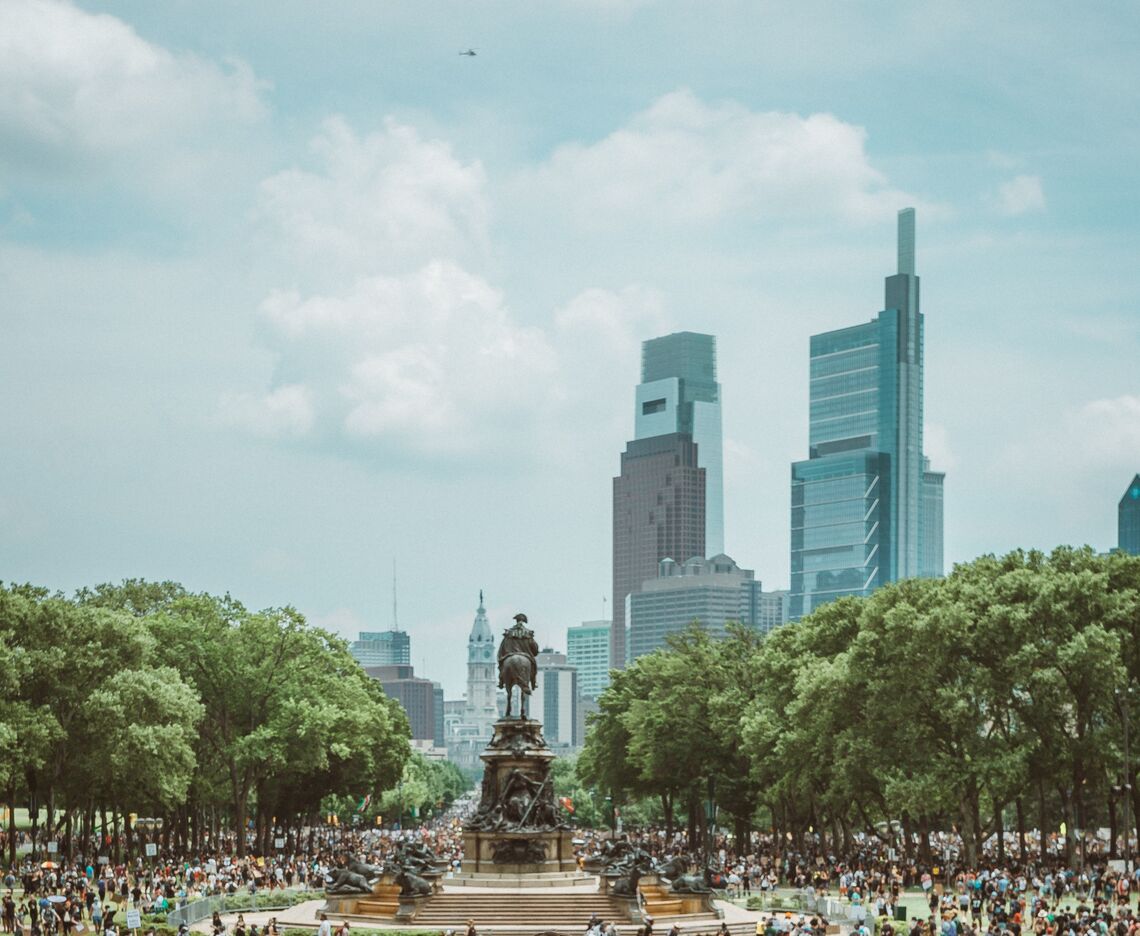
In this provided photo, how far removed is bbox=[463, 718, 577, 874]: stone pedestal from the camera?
2143 inches

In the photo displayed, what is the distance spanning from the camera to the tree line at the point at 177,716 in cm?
6606

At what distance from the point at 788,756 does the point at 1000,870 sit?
15.3 m

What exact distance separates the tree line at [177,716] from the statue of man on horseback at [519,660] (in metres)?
17.2

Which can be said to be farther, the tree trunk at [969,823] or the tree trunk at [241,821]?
the tree trunk at [241,821]

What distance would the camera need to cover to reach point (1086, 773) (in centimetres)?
6181

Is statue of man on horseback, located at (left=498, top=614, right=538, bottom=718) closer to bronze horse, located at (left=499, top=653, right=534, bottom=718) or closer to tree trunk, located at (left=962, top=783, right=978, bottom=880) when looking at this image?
bronze horse, located at (left=499, top=653, right=534, bottom=718)

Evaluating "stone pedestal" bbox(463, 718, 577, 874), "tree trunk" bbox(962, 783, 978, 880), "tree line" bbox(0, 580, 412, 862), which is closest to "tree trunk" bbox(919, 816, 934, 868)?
"tree trunk" bbox(962, 783, 978, 880)

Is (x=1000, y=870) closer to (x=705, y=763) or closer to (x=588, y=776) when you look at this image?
(x=705, y=763)

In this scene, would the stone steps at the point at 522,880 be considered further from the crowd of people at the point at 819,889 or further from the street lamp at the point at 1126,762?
the street lamp at the point at 1126,762

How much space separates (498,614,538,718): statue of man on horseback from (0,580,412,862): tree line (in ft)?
56.4

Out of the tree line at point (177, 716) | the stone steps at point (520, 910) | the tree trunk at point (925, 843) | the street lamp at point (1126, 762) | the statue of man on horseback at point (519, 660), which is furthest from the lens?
the tree trunk at point (925, 843)

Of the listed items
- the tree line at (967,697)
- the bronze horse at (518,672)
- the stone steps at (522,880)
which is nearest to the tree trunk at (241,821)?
the tree line at (967,697)

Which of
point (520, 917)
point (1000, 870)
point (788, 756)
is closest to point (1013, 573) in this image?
point (1000, 870)

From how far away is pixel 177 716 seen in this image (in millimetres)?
70188
